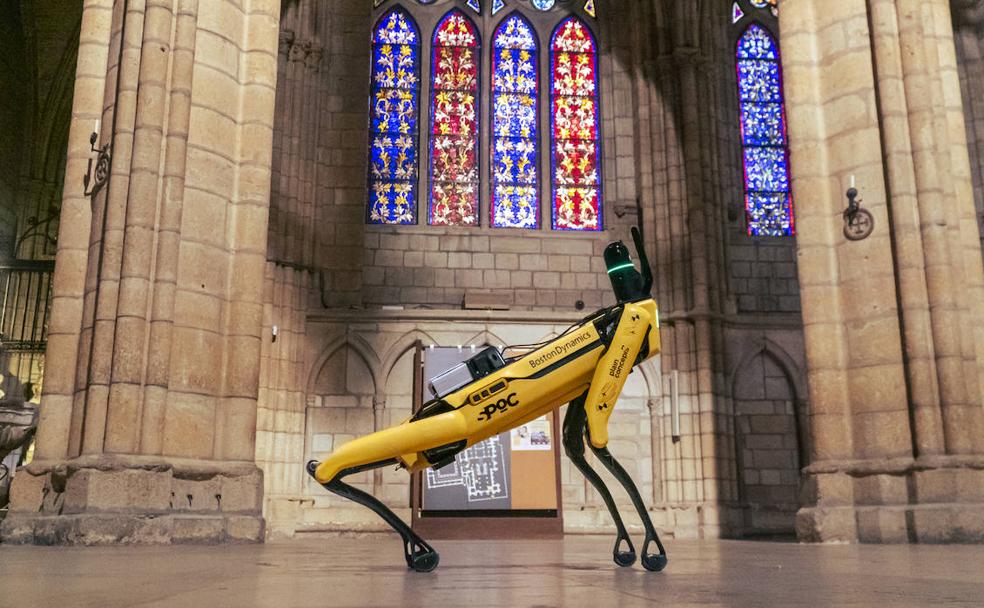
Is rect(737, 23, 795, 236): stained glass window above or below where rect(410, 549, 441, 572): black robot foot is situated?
above

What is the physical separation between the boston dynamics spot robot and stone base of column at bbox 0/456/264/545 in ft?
8.86

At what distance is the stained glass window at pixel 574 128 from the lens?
49.9 feet

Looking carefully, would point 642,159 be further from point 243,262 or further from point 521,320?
point 243,262

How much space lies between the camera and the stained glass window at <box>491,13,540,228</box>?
596 inches

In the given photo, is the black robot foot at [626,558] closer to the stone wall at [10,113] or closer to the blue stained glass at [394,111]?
the blue stained glass at [394,111]

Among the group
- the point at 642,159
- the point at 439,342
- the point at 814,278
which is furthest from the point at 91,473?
the point at 642,159

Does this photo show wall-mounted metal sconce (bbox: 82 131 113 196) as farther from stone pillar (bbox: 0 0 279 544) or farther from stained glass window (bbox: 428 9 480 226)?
stained glass window (bbox: 428 9 480 226)

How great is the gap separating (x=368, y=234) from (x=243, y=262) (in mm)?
8390

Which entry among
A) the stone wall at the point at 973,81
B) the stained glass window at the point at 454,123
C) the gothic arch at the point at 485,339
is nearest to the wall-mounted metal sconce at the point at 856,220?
the gothic arch at the point at 485,339

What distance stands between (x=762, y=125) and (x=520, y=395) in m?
14.2

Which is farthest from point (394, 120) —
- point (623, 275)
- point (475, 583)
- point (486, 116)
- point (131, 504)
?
point (475, 583)

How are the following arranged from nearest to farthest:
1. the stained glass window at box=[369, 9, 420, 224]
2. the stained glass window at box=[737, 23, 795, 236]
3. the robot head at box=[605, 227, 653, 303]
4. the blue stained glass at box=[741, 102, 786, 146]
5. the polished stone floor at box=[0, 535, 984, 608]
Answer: the polished stone floor at box=[0, 535, 984, 608] → the robot head at box=[605, 227, 653, 303] → the stained glass window at box=[369, 9, 420, 224] → the stained glass window at box=[737, 23, 795, 236] → the blue stained glass at box=[741, 102, 786, 146]

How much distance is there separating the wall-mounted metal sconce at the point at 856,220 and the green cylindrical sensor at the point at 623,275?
13.9ft

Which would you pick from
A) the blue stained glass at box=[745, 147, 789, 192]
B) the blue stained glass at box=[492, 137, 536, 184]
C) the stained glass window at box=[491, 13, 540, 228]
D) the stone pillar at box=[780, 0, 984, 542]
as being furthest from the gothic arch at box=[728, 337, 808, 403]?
the stone pillar at box=[780, 0, 984, 542]
